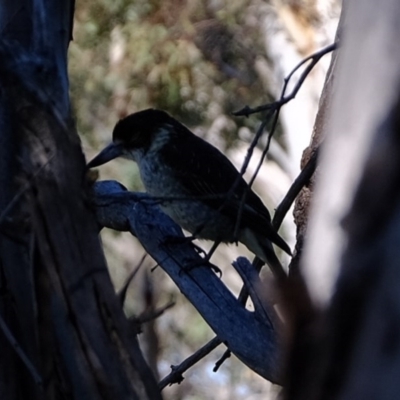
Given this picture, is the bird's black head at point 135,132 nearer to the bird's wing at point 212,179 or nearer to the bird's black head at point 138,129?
the bird's black head at point 138,129

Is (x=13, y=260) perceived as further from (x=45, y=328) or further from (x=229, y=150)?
(x=229, y=150)

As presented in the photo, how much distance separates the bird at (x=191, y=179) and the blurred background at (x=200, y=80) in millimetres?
5233

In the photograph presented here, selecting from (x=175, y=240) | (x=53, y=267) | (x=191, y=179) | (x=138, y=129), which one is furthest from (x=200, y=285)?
(x=138, y=129)

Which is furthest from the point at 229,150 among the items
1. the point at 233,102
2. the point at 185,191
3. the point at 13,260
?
the point at 13,260

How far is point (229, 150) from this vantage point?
35.1ft

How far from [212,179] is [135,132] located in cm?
40

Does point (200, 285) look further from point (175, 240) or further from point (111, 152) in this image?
point (111, 152)

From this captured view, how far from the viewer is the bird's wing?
3.98 metres

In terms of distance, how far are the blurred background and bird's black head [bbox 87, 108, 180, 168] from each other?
520cm

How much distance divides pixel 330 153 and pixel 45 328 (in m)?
0.93

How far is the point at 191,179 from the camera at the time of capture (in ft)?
13.5

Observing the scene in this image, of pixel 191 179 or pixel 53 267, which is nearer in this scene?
pixel 53 267

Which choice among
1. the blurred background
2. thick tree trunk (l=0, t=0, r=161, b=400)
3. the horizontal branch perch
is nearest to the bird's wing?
the horizontal branch perch

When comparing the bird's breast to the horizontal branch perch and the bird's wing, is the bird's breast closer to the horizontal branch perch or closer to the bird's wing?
the bird's wing
